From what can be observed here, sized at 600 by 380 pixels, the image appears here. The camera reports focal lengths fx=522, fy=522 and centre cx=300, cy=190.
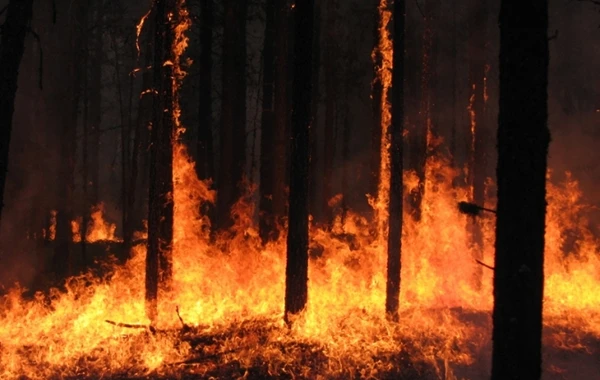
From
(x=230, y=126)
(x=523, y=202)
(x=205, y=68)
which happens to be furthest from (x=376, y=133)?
(x=523, y=202)

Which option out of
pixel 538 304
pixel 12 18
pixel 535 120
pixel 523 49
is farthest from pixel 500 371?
pixel 12 18

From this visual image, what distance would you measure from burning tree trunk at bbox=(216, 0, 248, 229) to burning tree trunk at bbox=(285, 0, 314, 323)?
5.09 meters

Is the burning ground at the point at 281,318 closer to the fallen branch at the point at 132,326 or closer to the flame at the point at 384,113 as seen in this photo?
the fallen branch at the point at 132,326

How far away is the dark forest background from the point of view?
17422 mm

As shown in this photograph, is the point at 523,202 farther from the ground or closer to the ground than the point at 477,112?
closer to the ground

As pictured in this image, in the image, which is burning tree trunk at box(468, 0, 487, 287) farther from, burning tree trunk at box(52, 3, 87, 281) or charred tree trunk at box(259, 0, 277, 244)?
burning tree trunk at box(52, 3, 87, 281)

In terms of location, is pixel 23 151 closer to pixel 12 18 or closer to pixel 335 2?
pixel 12 18

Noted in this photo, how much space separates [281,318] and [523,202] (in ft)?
22.5

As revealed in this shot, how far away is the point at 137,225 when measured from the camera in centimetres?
3125

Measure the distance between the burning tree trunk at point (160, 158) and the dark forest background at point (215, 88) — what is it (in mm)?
1946

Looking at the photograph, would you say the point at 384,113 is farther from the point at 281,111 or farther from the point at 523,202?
the point at 523,202

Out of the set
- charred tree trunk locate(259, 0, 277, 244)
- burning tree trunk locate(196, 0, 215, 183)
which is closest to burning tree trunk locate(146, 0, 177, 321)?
charred tree trunk locate(259, 0, 277, 244)

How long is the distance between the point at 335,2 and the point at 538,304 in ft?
68.0

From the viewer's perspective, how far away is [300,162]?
10.4m
